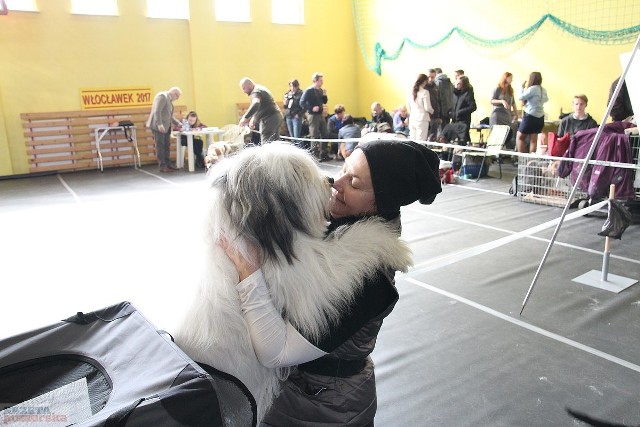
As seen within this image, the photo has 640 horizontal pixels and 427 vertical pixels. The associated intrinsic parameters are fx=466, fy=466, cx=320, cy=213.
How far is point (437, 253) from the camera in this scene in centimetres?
385

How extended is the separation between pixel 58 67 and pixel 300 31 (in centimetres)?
518

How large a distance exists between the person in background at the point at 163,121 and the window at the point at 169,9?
2.01 m

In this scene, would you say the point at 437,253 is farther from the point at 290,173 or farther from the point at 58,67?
the point at 58,67

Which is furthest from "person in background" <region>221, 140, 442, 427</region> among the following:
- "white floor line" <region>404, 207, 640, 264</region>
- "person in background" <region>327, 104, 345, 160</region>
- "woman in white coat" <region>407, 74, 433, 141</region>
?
"person in background" <region>327, 104, 345, 160</region>

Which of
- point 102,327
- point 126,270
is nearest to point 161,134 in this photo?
point 126,270

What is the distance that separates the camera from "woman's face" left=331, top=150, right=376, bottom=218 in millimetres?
933

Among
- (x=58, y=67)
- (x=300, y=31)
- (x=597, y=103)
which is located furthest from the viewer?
(x=300, y=31)

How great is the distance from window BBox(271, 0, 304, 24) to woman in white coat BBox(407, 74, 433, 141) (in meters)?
4.51

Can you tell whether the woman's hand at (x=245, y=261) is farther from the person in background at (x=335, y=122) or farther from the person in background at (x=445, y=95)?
the person in background at (x=335, y=122)

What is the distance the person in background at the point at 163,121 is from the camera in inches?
329

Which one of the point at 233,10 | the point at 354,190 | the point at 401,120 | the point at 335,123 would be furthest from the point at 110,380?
the point at 233,10

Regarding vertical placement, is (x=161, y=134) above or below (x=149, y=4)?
below

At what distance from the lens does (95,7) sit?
8.77 metres

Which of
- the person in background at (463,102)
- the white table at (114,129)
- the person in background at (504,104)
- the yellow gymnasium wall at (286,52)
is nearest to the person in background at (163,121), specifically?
the white table at (114,129)
